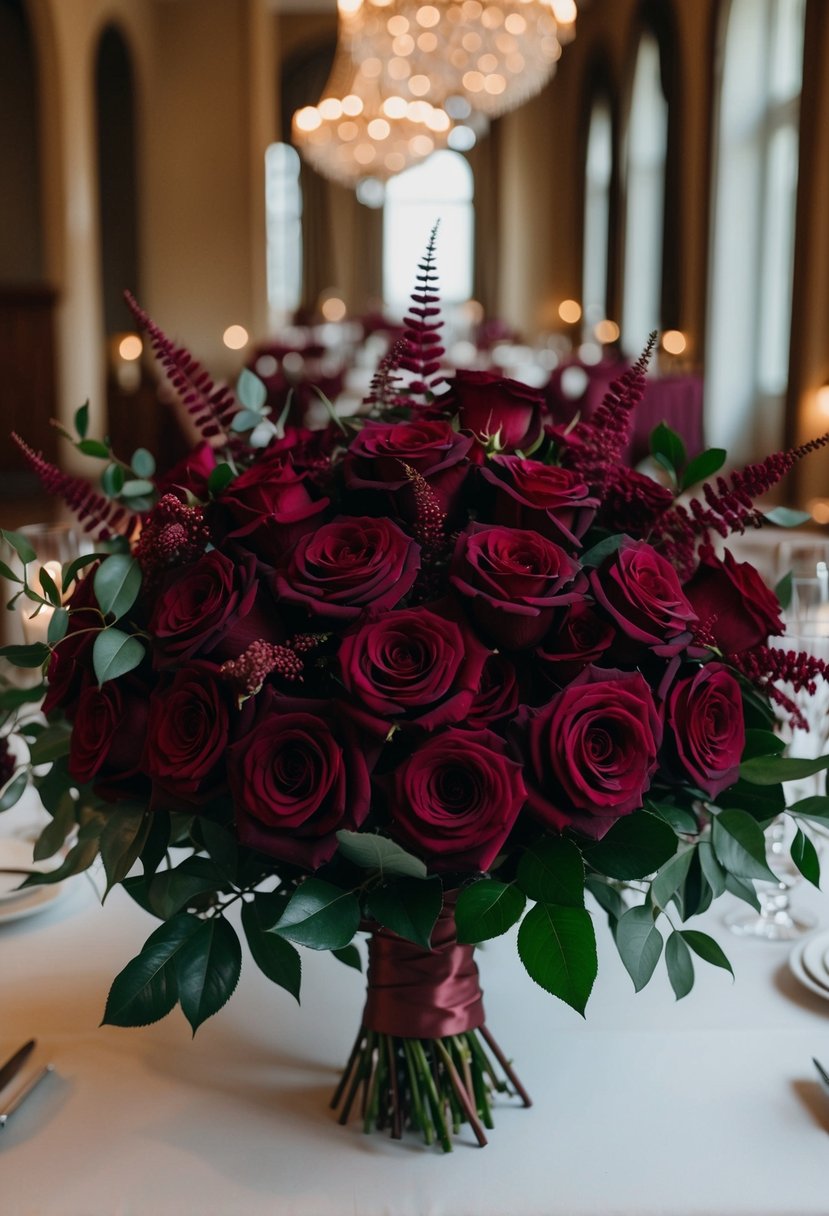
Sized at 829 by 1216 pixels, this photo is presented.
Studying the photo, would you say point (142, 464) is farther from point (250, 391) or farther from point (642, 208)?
point (642, 208)

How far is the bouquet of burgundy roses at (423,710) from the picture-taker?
684 mm

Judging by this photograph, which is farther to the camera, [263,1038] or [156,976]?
[263,1038]

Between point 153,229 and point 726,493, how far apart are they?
39.7ft

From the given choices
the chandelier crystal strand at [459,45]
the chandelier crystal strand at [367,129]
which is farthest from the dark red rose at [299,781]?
the chandelier crystal strand at [367,129]

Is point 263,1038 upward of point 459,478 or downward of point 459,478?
downward

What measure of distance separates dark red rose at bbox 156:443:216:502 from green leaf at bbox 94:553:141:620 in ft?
0.27

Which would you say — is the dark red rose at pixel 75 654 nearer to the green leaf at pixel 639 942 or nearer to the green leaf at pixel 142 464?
the green leaf at pixel 142 464

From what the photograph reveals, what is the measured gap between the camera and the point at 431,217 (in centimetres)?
1584

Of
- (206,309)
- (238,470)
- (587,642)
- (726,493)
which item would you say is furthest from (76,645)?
(206,309)

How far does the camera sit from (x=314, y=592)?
0.72 m

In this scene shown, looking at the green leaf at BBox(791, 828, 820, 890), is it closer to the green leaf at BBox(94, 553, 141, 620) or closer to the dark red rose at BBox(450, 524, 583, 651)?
the dark red rose at BBox(450, 524, 583, 651)

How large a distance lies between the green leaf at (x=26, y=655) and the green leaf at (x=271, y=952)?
0.77 feet

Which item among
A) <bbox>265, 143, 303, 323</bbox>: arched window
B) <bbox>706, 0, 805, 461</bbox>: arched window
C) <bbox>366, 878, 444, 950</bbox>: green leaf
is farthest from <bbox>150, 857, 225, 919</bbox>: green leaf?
<bbox>265, 143, 303, 323</bbox>: arched window

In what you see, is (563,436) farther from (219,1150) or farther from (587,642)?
(219,1150)
